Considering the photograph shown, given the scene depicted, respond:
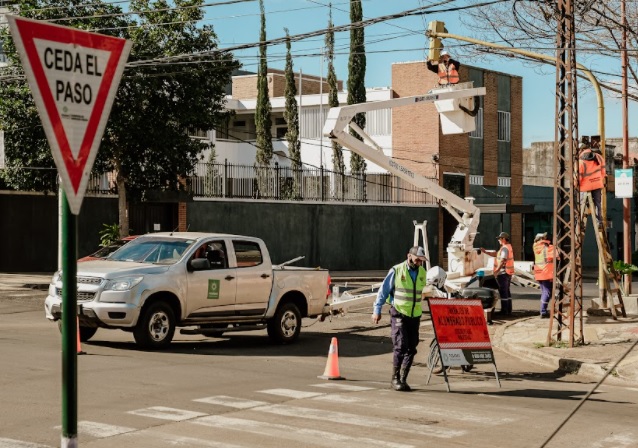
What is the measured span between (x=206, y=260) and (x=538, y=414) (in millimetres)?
7146

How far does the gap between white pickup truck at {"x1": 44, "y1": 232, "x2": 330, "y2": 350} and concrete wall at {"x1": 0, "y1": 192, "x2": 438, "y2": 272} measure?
60.9 feet

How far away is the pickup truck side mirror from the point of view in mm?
16797

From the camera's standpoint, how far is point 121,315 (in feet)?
51.9

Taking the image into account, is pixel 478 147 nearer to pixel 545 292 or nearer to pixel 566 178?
pixel 545 292

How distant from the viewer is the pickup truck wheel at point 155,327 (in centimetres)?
1608

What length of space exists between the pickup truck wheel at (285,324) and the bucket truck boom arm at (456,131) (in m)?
5.70

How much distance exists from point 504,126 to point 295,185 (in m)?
16.3

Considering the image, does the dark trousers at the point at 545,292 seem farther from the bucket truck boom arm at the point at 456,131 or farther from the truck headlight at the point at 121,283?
the truck headlight at the point at 121,283

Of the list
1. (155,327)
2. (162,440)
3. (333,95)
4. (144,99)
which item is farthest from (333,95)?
(162,440)

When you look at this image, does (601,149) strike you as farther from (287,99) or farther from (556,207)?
(287,99)

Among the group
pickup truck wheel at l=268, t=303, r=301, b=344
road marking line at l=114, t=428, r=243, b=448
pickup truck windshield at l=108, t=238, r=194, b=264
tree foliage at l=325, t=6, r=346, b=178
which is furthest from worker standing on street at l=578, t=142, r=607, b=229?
tree foliage at l=325, t=6, r=346, b=178

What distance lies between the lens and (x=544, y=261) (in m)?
22.5

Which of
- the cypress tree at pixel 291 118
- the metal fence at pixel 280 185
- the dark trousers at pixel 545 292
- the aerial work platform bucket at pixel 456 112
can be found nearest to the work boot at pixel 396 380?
the dark trousers at pixel 545 292

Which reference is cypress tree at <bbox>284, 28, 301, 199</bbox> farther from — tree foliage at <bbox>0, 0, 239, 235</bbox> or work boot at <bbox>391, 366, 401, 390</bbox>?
work boot at <bbox>391, 366, 401, 390</bbox>
